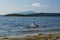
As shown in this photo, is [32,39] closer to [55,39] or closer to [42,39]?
[42,39]

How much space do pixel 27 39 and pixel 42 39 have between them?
1145mm

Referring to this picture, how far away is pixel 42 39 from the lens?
14008 millimetres

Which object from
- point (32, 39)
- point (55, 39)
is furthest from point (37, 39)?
point (55, 39)

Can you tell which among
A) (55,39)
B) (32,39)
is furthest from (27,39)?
(55,39)

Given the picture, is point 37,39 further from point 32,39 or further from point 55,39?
point 55,39

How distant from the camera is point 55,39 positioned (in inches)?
544

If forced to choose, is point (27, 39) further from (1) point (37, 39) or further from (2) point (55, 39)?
(2) point (55, 39)

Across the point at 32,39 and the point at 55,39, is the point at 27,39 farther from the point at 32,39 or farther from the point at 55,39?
the point at 55,39

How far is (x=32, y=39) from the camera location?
14273 mm

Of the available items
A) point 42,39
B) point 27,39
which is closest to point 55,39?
point 42,39

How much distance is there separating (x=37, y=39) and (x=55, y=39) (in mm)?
1266

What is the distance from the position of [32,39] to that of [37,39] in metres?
0.34
